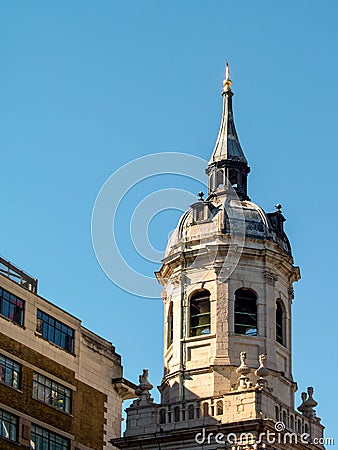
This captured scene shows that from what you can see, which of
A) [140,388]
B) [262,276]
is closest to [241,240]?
[262,276]

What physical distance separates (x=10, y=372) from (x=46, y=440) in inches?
179

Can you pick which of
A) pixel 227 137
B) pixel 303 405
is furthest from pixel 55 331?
pixel 227 137

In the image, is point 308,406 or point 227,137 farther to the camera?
point 227,137

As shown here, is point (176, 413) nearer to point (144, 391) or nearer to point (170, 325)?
point (144, 391)

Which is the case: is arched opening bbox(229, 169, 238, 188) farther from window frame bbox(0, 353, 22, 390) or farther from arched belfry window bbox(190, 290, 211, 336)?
window frame bbox(0, 353, 22, 390)

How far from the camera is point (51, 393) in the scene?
7275cm

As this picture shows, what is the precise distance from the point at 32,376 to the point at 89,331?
6.92 metres

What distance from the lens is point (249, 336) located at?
230 ft

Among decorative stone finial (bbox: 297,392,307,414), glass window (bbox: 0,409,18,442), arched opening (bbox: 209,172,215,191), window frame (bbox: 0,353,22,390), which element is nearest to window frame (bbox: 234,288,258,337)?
decorative stone finial (bbox: 297,392,307,414)

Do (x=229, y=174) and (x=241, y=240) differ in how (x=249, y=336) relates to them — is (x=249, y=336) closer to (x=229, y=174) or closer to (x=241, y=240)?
(x=241, y=240)

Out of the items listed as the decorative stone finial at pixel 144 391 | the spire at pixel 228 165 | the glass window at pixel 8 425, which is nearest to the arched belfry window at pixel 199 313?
the decorative stone finial at pixel 144 391

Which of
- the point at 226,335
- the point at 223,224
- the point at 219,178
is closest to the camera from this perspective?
the point at 226,335

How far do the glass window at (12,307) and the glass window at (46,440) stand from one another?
18.6 ft

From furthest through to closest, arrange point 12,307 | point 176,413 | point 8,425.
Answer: point 12,307 < point 8,425 < point 176,413
